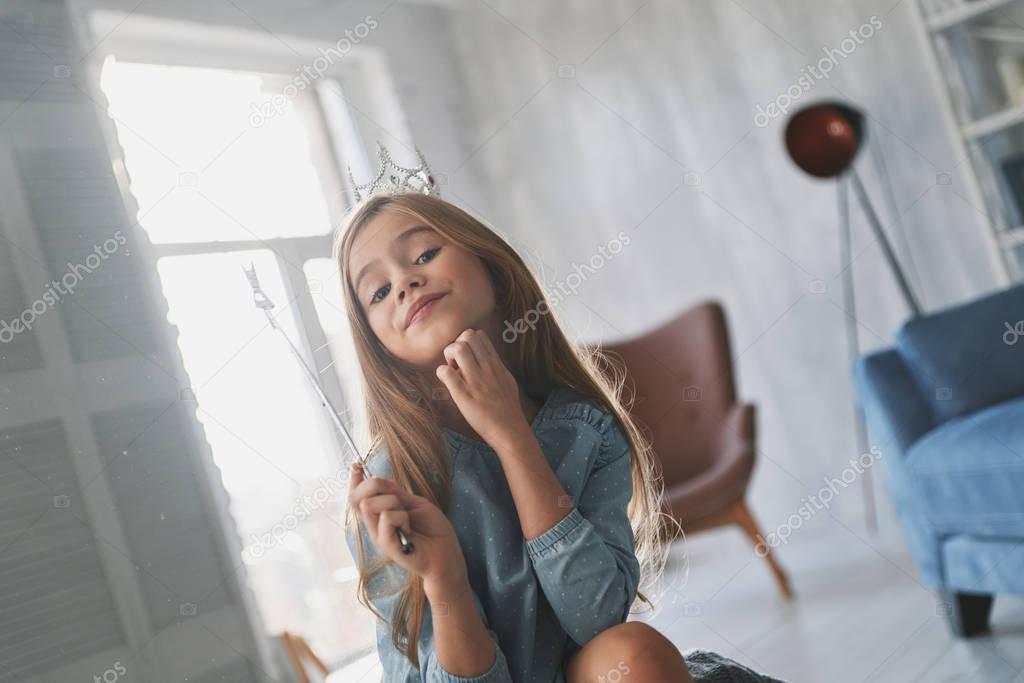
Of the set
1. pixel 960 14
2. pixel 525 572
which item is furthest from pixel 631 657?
pixel 960 14

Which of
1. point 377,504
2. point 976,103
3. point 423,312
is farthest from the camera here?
point 976,103

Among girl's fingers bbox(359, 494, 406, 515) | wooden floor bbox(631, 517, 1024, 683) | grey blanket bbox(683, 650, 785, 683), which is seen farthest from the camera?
wooden floor bbox(631, 517, 1024, 683)

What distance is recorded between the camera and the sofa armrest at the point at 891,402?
192 cm

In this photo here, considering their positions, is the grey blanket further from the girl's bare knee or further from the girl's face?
the girl's face

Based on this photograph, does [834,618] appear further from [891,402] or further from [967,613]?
[891,402]

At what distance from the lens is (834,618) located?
1.89 meters

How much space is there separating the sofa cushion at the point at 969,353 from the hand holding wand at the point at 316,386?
1464 millimetres

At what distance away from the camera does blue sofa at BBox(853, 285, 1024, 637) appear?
163 cm

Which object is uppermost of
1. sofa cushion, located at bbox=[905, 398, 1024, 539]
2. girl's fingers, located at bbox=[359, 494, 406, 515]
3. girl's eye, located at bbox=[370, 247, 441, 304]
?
girl's eye, located at bbox=[370, 247, 441, 304]

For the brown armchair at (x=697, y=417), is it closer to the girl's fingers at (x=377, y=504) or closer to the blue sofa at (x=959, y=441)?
the blue sofa at (x=959, y=441)

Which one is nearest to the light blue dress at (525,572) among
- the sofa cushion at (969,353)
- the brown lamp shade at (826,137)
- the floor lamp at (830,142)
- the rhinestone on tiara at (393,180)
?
the rhinestone on tiara at (393,180)

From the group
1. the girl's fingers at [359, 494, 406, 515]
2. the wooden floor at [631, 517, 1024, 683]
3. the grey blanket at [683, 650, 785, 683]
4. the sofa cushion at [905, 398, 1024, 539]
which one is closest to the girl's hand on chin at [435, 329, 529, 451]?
the girl's fingers at [359, 494, 406, 515]

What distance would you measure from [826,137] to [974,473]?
4.25ft

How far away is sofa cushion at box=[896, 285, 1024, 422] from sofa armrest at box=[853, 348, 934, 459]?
0.03 m
